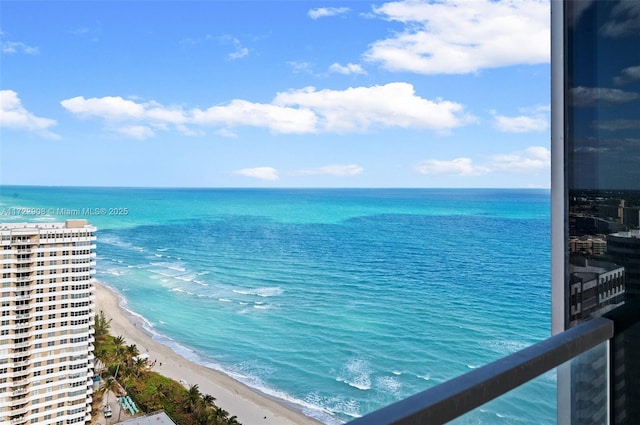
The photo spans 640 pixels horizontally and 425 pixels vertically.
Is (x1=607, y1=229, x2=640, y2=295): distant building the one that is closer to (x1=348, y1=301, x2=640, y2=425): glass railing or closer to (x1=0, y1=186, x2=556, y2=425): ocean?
(x1=348, y1=301, x2=640, y2=425): glass railing

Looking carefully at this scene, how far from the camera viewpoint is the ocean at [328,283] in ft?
32.3

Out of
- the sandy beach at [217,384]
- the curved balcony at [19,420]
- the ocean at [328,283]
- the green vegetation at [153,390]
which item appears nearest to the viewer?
the curved balcony at [19,420]

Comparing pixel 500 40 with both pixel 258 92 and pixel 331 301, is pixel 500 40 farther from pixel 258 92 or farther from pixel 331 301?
pixel 331 301

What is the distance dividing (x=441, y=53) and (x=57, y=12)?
1455 cm

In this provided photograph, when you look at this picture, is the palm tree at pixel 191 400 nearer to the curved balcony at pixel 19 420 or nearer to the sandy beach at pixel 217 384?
the sandy beach at pixel 217 384

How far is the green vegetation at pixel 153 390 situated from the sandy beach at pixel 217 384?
0.30 metres

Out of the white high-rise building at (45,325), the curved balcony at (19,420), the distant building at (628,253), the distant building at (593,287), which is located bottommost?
the curved balcony at (19,420)

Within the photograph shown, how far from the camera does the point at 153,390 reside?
720cm

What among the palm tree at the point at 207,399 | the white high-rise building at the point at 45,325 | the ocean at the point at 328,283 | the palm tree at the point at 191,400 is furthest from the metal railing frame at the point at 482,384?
the palm tree at the point at 207,399

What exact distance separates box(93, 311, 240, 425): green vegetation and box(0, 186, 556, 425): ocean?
5.89 feet

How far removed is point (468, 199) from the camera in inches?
871

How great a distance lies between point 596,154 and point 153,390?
25.4ft

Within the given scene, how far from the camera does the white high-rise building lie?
3924 millimetres

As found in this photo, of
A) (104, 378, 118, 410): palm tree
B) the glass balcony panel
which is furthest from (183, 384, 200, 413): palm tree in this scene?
the glass balcony panel
